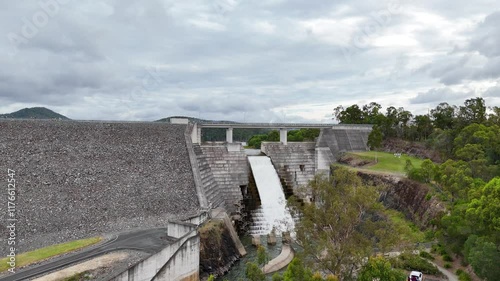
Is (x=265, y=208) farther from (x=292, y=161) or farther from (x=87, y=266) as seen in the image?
(x=87, y=266)

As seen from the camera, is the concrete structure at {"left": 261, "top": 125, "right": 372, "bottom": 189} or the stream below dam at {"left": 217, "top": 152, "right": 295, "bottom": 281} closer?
the stream below dam at {"left": 217, "top": 152, "right": 295, "bottom": 281}

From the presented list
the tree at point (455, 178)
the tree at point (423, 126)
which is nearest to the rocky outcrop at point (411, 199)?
the tree at point (455, 178)

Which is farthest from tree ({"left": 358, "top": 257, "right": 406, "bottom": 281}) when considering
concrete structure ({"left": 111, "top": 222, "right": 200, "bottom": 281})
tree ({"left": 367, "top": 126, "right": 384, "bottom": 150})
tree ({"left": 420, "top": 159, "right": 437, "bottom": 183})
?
tree ({"left": 367, "top": 126, "right": 384, "bottom": 150})

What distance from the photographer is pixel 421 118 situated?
49406mm

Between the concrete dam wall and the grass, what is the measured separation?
44.8 inches

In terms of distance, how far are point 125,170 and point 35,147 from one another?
6490 millimetres

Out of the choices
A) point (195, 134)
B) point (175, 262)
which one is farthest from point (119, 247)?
point (195, 134)

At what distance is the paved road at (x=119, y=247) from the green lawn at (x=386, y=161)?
2451cm

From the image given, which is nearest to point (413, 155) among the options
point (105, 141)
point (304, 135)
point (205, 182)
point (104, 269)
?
point (304, 135)

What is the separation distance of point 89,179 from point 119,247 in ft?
27.9

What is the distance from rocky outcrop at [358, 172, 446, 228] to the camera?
27.2 metres

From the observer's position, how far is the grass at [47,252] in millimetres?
16806

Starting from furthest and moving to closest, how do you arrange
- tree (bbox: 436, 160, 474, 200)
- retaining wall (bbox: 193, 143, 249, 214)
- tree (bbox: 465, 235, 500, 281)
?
retaining wall (bbox: 193, 143, 249, 214), tree (bbox: 436, 160, 474, 200), tree (bbox: 465, 235, 500, 281)

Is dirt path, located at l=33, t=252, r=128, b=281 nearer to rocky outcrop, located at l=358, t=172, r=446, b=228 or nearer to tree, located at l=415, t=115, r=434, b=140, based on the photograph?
rocky outcrop, located at l=358, t=172, r=446, b=228
